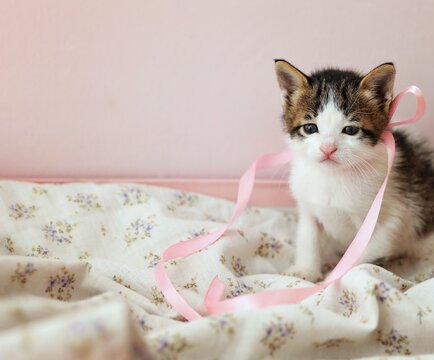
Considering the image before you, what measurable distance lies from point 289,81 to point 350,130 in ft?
0.75

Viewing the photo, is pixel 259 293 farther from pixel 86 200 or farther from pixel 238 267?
pixel 86 200

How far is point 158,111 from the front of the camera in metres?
1.79

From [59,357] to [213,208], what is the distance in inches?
45.8

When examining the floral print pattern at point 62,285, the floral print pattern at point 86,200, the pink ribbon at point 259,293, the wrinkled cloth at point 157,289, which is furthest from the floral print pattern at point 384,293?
the floral print pattern at point 86,200

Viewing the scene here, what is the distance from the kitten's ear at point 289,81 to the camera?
135cm

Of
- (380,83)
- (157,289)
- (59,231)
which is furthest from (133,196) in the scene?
(380,83)

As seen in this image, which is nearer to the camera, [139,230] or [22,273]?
[22,273]

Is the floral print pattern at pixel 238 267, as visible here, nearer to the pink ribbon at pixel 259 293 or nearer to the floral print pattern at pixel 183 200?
the pink ribbon at pixel 259 293

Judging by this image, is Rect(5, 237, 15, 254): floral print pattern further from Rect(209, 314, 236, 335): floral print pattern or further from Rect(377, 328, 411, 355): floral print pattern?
Rect(377, 328, 411, 355): floral print pattern

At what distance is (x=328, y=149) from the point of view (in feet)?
4.19

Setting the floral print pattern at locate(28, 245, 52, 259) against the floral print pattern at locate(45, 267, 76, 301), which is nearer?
the floral print pattern at locate(45, 267, 76, 301)

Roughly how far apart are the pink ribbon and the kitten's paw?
0.16 metres

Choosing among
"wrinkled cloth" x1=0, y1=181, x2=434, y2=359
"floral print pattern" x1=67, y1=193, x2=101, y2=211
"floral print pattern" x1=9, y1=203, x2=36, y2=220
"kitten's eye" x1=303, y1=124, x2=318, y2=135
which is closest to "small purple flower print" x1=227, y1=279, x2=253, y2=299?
"wrinkled cloth" x1=0, y1=181, x2=434, y2=359

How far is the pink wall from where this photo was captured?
5.44ft
